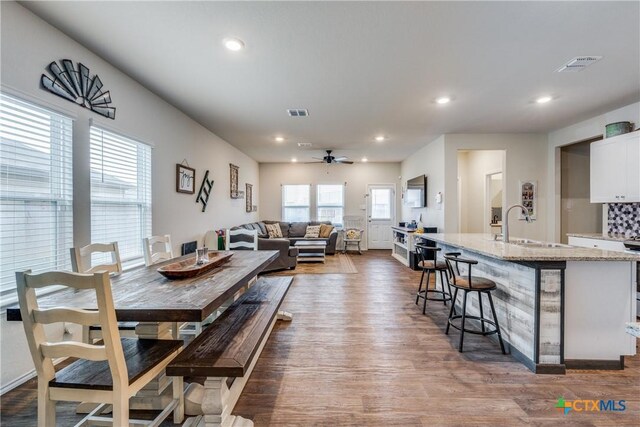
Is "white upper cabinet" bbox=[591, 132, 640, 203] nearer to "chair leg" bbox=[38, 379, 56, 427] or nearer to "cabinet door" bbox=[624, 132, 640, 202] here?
"cabinet door" bbox=[624, 132, 640, 202]

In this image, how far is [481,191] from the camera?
654 cm

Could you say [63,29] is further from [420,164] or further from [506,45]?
[420,164]

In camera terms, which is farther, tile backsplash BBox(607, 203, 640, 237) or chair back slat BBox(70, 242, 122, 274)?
tile backsplash BBox(607, 203, 640, 237)

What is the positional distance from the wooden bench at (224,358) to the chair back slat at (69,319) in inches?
10.6

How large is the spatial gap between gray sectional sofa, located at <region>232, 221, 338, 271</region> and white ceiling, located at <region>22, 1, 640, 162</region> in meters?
2.47

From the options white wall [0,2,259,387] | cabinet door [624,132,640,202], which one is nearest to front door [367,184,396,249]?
white wall [0,2,259,387]

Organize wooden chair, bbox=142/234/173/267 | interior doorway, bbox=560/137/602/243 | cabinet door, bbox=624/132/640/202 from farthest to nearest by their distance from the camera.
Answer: interior doorway, bbox=560/137/602/243 → cabinet door, bbox=624/132/640/202 → wooden chair, bbox=142/234/173/267

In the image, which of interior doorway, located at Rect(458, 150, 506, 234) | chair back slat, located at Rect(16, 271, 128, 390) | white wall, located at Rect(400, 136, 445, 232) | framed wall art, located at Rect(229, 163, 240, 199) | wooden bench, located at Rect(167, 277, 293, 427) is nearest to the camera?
chair back slat, located at Rect(16, 271, 128, 390)

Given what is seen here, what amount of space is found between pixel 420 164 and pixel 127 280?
6.05m

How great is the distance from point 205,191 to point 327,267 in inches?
114

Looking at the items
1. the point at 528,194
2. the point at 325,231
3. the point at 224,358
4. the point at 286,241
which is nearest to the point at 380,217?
the point at 325,231

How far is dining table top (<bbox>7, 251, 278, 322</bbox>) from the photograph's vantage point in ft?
4.35

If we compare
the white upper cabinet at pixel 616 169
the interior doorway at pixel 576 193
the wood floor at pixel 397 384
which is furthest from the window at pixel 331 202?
the white upper cabinet at pixel 616 169

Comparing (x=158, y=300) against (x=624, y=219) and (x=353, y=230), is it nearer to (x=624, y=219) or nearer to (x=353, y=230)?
(x=624, y=219)
